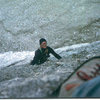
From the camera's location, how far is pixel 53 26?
2.19 metres

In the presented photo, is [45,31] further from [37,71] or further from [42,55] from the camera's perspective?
[37,71]

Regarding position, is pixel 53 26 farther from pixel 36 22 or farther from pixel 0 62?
A: pixel 0 62

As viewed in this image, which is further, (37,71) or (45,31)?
(45,31)

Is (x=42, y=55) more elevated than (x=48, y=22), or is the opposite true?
(x=48, y=22)

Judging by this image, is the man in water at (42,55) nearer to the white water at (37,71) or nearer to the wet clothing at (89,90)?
the white water at (37,71)

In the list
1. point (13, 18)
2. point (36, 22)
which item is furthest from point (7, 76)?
point (13, 18)

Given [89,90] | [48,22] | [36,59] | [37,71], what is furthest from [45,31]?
[89,90]

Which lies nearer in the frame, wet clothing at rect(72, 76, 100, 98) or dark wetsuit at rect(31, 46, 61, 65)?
wet clothing at rect(72, 76, 100, 98)

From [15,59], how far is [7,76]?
417mm

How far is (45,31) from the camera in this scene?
209 cm

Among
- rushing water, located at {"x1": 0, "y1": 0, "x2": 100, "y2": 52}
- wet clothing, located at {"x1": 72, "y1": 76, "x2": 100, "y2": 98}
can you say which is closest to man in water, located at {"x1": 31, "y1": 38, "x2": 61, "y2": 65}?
rushing water, located at {"x1": 0, "y1": 0, "x2": 100, "y2": 52}

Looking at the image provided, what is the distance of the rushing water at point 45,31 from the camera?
1515mm

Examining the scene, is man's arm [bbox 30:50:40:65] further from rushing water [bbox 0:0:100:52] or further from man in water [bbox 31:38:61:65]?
rushing water [bbox 0:0:100:52]

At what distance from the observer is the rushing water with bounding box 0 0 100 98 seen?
59.6 inches
